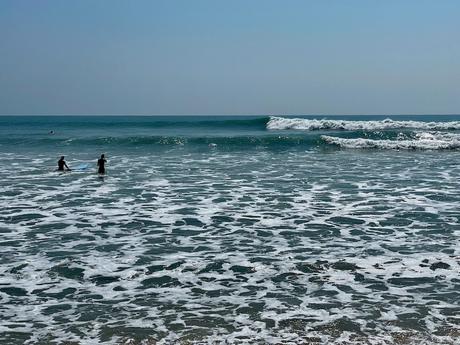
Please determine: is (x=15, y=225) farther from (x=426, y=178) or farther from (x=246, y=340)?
(x=426, y=178)

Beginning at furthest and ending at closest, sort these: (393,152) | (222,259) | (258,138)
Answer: (258,138)
(393,152)
(222,259)

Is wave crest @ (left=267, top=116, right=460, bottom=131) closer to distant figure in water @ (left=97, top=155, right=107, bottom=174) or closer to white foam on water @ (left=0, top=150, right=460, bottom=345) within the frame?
distant figure in water @ (left=97, top=155, right=107, bottom=174)

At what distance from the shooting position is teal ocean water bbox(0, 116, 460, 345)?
7.43 meters

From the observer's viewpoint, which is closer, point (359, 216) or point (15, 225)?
point (15, 225)

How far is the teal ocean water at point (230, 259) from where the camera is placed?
7430 millimetres

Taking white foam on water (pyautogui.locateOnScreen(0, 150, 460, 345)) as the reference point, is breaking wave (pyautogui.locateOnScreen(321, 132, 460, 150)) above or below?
above

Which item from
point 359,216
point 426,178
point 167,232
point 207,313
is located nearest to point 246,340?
point 207,313

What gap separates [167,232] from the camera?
12.9 meters

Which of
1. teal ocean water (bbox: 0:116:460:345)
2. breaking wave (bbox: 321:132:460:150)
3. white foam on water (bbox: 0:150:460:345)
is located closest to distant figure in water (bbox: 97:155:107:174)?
teal ocean water (bbox: 0:116:460:345)

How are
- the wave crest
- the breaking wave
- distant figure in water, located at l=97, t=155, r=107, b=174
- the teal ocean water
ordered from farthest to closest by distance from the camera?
the wave crest → the breaking wave → distant figure in water, located at l=97, t=155, r=107, b=174 → the teal ocean water

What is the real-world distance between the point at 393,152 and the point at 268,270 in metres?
30.6

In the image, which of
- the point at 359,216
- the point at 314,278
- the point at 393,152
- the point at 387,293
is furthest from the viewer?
the point at 393,152

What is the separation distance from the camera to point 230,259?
1065 cm

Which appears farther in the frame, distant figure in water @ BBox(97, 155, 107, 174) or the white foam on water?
distant figure in water @ BBox(97, 155, 107, 174)
